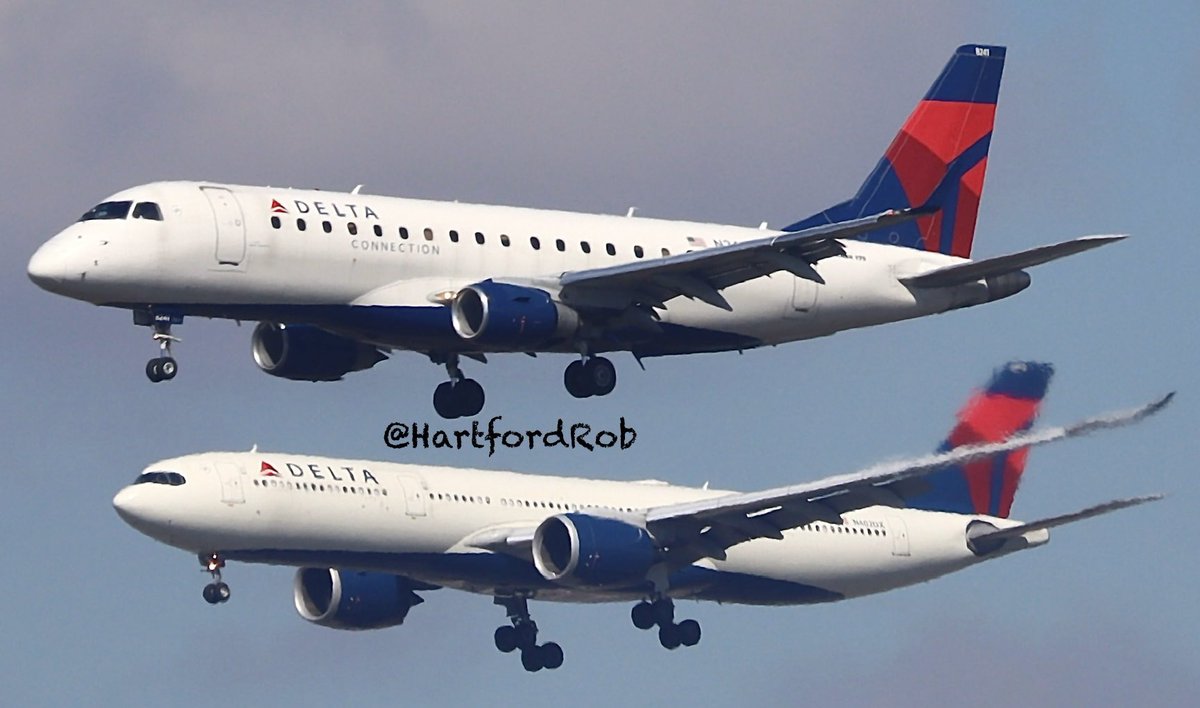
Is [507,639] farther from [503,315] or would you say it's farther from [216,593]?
[503,315]

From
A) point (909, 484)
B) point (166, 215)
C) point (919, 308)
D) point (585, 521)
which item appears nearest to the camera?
point (166, 215)

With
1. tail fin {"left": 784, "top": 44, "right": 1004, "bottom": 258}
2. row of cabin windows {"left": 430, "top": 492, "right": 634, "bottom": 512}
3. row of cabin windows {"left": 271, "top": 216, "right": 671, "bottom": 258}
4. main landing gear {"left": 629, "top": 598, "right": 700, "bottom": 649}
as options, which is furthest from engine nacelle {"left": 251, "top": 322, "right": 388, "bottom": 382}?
main landing gear {"left": 629, "top": 598, "right": 700, "bottom": 649}

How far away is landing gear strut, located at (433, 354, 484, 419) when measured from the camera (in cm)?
6378

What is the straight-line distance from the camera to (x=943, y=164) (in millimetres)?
73000

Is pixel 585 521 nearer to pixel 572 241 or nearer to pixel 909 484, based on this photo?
pixel 909 484

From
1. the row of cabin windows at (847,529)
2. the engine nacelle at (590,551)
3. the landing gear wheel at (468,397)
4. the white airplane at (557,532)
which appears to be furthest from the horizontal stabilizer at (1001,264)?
the row of cabin windows at (847,529)

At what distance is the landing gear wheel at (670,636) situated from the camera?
8569 centimetres

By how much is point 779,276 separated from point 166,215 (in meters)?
13.0


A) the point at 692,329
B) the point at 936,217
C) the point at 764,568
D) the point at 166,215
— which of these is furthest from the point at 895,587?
the point at 166,215

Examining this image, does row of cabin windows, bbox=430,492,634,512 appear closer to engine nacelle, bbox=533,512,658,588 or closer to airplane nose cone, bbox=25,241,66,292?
engine nacelle, bbox=533,512,658,588

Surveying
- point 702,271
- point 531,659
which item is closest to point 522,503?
point 531,659

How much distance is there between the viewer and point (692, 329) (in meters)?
64.2

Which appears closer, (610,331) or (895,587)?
(610,331)

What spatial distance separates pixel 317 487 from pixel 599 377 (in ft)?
68.6
